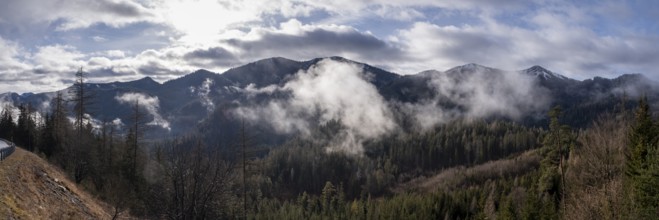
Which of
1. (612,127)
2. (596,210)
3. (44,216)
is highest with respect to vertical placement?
(612,127)

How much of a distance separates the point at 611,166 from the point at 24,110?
10107cm

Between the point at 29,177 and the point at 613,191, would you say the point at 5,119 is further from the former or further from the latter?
the point at 613,191

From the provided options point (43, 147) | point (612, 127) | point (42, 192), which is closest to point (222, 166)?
point (42, 192)

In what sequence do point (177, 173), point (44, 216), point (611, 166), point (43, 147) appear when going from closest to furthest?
1. point (44, 216)
2. point (177, 173)
3. point (611, 166)
4. point (43, 147)

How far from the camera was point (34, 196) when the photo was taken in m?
31.9

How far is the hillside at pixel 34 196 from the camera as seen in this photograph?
27.4 metres

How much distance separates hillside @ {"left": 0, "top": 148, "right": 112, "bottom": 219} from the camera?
89.7ft

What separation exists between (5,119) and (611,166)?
4069 inches

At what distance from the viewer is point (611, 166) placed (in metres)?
59.3

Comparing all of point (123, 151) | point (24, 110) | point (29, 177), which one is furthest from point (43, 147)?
point (29, 177)

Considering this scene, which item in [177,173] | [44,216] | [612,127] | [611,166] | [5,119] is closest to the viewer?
[44,216]

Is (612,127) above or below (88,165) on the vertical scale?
above

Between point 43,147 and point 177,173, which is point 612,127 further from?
point 43,147

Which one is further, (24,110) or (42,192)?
(24,110)
